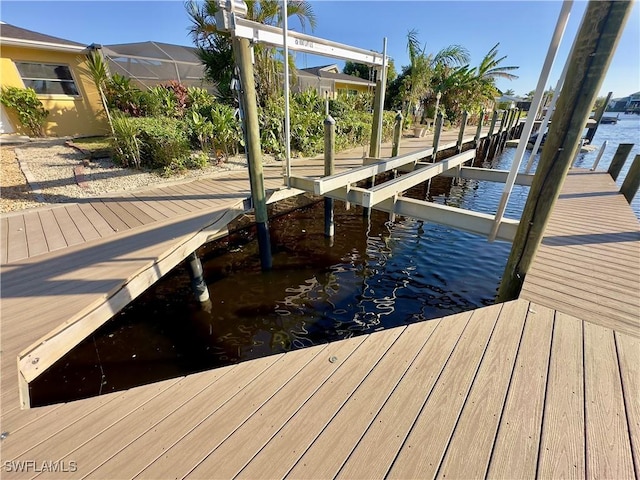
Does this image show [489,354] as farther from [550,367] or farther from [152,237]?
[152,237]

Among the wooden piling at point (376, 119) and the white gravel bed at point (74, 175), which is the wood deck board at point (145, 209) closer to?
the white gravel bed at point (74, 175)

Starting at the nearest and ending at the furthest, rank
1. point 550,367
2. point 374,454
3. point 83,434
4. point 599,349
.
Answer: point 374,454 → point 83,434 → point 550,367 → point 599,349

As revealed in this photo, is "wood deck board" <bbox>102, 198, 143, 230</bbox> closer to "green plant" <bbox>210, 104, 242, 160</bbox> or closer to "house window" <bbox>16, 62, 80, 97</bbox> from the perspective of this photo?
"green plant" <bbox>210, 104, 242, 160</bbox>

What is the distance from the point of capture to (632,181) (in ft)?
20.3

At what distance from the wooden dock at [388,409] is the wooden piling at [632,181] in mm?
5376

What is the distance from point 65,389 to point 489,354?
495 centimetres

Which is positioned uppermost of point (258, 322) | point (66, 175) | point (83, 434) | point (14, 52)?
point (14, 52)

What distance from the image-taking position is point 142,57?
12469 mm

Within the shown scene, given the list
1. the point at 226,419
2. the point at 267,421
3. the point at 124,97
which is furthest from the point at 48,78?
the point at 267,421

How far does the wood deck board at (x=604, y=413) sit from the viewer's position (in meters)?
1.46

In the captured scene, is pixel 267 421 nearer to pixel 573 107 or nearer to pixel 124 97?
pixel 573 107

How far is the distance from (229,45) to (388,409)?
465 inches

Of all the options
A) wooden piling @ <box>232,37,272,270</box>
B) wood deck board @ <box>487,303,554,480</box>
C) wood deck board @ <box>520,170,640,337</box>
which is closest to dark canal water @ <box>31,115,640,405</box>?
wooden piling @ <box>232,37,272,270</box>

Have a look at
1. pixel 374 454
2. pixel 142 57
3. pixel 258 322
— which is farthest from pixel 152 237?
pixel 142 57
